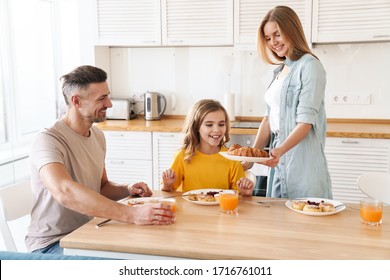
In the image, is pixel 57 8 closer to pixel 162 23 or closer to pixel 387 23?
pixel 162 23

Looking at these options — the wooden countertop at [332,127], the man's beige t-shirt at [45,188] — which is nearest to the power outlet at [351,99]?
the wooden countertop at [332,127]

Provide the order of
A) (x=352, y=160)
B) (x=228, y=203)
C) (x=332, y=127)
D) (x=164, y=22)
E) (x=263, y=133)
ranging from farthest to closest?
(x=164, y=22) → (x=332, y=127) → (x=352, y=160) → (x=263, y=133) → (x=228, y=203)

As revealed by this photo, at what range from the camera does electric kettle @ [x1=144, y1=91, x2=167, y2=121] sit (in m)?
4.01

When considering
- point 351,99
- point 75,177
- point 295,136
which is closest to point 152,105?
point 351,99

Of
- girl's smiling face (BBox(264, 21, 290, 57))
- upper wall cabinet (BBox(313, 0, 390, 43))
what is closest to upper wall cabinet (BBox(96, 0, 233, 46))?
upper wall cabinet (BBox(313, 0, 390, 43))

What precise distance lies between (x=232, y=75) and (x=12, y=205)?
2.53m

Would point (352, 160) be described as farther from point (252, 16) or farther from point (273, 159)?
point (273, 159)

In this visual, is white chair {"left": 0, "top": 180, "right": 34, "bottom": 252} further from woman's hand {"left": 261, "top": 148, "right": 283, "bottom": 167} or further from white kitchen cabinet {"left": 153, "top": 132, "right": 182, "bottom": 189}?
white kitchen cabinet {"left": 153, "top": 132, "right": 182, "bottom": 189}

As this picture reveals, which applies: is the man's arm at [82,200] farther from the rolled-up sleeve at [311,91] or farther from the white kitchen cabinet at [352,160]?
the white kitchen cabinet at [352,160]

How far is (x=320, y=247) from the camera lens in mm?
1360

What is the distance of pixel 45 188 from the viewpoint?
1.79 meters

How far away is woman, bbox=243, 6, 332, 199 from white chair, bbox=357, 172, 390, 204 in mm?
169

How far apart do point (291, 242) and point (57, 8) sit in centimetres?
367

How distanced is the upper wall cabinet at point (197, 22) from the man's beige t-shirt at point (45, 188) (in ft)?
6.80
